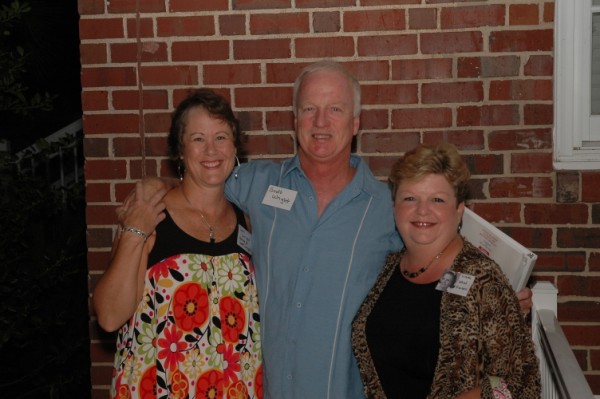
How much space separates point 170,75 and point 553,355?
2207 mm

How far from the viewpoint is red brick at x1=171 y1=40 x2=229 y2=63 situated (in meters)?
3.42

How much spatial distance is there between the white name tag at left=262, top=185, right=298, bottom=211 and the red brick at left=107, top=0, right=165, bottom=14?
122cm

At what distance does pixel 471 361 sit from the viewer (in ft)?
7.50

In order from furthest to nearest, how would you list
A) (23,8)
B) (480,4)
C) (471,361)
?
(23,8)
(480,4)
(471,361)

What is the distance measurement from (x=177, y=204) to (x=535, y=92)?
182cm

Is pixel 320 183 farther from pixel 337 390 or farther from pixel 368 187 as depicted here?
pixel 337 390

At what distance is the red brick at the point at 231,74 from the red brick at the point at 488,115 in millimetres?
1030

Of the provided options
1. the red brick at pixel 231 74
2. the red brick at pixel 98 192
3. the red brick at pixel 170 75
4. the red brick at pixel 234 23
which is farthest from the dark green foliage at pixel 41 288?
the red brick at pixel 234 23

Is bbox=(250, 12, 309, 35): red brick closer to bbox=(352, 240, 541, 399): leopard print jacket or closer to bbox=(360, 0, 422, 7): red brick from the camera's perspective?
bbox=(360, 0, 422, 7): red brick

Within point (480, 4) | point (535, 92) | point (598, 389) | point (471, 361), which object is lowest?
point (598, 389)

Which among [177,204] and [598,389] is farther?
[598,389]

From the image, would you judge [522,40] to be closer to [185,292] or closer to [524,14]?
[524,14]

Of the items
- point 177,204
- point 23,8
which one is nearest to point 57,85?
point 23,8

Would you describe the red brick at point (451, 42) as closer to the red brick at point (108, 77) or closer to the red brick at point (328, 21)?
the red brick at point (328, 21)
